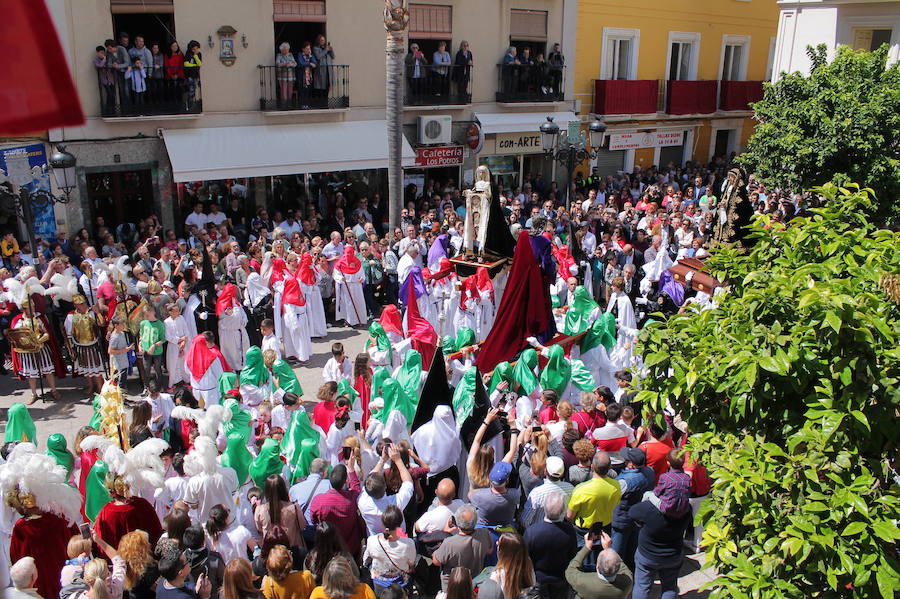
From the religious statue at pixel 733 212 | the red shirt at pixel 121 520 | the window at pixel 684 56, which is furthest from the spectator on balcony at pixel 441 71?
the red shirt at pixel 121 520

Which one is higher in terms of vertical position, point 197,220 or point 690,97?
point 690,97

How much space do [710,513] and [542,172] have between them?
68.5ft

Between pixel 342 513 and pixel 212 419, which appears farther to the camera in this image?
pixel 212 419

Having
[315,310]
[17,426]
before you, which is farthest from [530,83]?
[17,426]

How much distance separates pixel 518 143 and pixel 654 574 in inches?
719

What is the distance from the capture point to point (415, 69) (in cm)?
2069

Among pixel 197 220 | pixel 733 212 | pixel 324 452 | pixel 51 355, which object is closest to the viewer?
pixel 324 452

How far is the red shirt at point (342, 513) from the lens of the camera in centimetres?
607

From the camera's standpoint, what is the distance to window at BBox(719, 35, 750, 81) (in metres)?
29.0

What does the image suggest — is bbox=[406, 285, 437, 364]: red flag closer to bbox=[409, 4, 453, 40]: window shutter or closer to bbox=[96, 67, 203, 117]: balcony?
bbox=[96, 67, 203, 117]: balcony

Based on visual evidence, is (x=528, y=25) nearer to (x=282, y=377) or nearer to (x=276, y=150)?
(x=276, y=150)

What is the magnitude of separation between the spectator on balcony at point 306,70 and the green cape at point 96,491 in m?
13.6

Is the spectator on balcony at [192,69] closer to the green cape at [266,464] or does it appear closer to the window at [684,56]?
the green cape at [266,464]

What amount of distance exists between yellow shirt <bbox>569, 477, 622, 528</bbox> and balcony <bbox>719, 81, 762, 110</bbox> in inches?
990
